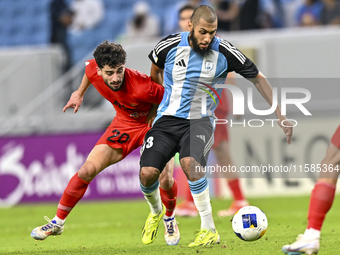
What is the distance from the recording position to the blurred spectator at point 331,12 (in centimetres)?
1279

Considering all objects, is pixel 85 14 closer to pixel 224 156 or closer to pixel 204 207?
pixel 224 156

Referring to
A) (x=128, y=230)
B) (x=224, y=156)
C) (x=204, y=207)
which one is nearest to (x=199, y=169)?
(x=204, y=207)

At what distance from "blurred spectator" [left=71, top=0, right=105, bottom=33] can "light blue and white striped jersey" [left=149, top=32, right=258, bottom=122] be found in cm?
897

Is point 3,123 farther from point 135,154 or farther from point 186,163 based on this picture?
point 186,163

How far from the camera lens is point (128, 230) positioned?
7.41 m

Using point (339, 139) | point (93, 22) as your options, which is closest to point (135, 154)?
point (93, 22)

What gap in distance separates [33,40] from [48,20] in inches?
28.0

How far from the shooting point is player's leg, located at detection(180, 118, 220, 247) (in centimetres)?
525

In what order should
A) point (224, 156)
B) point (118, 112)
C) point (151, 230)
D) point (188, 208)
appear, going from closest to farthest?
point (151, 230) → point (118, 112) → point (224, 156) → point (188, 208)

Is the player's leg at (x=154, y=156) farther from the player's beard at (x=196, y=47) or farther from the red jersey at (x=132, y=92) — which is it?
the player's beard at (x=196, y=47)

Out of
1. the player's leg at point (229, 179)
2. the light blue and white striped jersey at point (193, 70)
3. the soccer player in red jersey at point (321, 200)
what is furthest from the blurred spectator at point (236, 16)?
the soccer player in red jersey at point (321, 200)

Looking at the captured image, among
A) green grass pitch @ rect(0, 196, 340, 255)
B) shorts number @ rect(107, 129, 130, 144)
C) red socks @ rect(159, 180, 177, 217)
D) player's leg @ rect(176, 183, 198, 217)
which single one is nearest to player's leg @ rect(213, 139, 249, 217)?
green grass pitch @ rect(0, 196, 340, 255)

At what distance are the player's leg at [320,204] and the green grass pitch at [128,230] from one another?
0.78 meters

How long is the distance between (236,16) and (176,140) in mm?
8194
